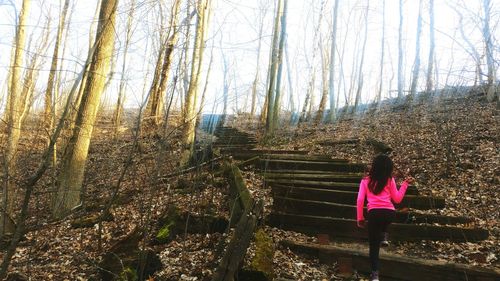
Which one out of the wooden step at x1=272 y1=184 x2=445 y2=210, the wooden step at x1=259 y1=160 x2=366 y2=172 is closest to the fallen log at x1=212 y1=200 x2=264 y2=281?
the wooden step at x1=272 y1=184 x2=445 y2=210

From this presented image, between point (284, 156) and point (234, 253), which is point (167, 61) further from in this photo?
point (234, 253)

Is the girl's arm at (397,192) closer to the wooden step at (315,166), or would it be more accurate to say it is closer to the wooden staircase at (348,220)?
the wooden staircase at (348,220)

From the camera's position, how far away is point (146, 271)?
427 centimetres

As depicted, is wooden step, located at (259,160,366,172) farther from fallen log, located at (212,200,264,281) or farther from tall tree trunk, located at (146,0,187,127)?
fallen log, located at (212,200,264,281)

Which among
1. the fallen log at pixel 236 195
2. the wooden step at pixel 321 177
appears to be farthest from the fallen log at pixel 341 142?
the fallen log at pixel 236 195

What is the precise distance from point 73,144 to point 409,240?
6.64 metres

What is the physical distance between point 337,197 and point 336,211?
50 cm

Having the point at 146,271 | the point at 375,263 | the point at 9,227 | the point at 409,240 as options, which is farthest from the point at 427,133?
the point at 9,227

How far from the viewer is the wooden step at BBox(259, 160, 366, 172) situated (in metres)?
7.87

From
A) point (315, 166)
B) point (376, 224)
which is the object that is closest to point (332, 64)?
point (315, 166)

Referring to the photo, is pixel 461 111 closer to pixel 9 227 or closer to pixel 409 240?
pixel 409 240

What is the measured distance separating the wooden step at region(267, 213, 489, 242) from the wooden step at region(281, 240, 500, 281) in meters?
0.37

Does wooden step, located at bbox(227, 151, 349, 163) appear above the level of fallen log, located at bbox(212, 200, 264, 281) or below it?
above

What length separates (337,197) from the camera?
245 inches
